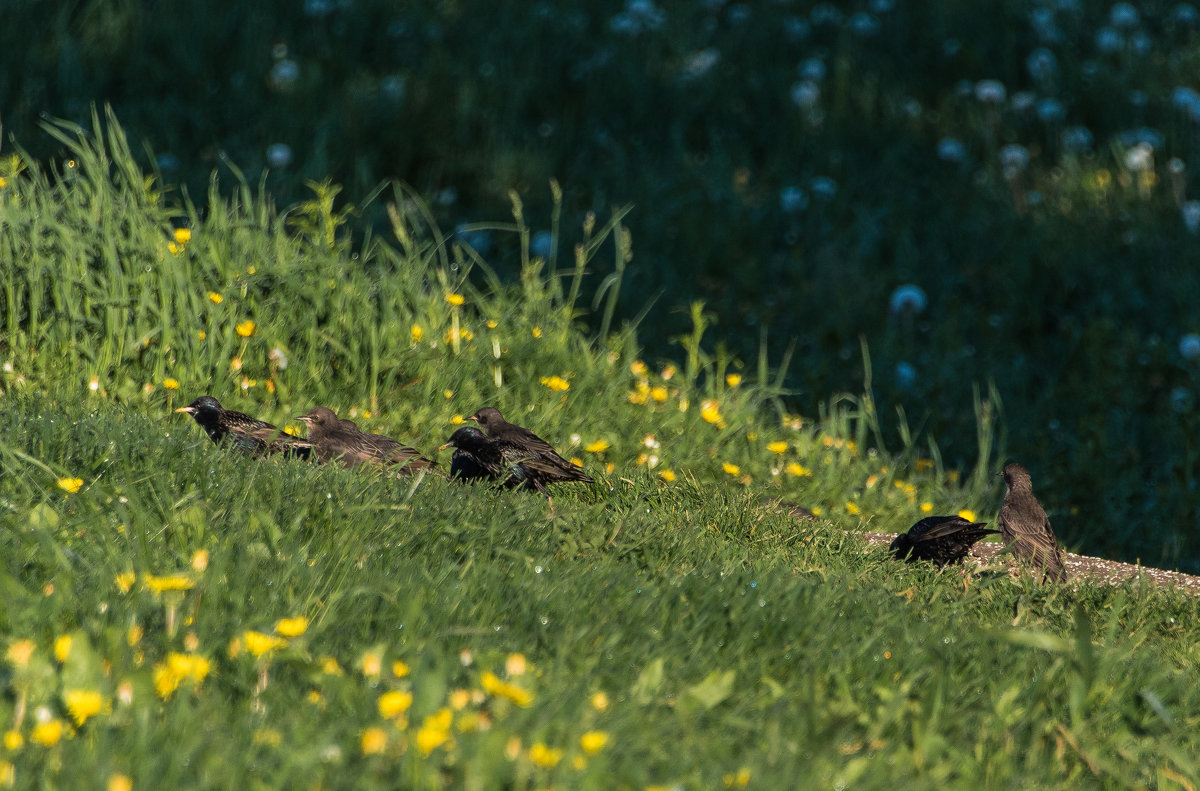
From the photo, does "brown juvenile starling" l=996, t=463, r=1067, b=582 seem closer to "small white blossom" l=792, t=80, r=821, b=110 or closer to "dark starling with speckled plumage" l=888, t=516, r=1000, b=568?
"dark starling with speckled plumage" l=888, t=516, r=1000, b=568

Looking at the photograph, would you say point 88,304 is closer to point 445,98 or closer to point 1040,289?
point 445,98

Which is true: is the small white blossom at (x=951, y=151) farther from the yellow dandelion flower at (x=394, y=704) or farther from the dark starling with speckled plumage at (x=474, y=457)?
the yellow dandelion flower at (x=394, y=704)

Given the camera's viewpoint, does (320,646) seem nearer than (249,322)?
Yes

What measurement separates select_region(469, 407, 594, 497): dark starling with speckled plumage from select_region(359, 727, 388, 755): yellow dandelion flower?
2.22 meters

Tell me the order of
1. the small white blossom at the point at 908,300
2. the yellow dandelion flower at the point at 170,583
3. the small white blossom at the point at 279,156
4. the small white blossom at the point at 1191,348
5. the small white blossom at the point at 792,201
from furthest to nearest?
the small white blossom at the point at 792,201, the small white blossom at the point at 279,156, the small white blossom at the point at 908,300, the small white blossom at the point at 1191,348, the yellow dandelion flower at the point at 170,583

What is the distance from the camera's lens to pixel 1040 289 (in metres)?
8.47

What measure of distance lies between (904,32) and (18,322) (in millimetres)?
7886

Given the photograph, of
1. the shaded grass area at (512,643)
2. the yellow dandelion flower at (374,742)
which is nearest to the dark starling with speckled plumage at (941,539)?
the shaded grass area at (512,643)

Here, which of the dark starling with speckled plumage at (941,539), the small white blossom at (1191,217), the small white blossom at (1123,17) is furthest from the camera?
the small white blossom at (1123,17)

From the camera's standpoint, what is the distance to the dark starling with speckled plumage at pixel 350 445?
4.61 m

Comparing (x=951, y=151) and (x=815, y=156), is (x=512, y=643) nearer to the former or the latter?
(x=815, y=156)

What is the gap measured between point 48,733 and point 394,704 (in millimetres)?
571

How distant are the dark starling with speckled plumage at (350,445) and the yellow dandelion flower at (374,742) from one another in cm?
224

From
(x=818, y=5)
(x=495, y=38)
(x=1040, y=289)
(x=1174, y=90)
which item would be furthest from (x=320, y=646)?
(x=818, y=5)
